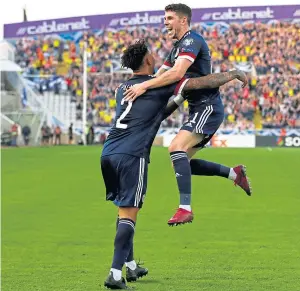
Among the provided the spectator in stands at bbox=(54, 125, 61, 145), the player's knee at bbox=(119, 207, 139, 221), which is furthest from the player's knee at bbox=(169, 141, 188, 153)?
the spectator in stands at bbox=(54, 125, 61, 145)

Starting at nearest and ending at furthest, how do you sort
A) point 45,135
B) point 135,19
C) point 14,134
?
point 14,134, point 45,135, point 135,19

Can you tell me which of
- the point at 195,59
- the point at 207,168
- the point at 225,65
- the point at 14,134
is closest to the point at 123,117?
the point at 195,59

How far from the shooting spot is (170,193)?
62.4 ft

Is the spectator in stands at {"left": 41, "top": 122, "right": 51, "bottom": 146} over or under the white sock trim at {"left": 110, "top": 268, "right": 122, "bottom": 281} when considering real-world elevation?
under

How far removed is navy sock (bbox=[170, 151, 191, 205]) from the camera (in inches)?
320

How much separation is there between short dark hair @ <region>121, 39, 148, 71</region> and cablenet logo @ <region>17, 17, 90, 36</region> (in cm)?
5245

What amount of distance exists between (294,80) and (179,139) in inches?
1714

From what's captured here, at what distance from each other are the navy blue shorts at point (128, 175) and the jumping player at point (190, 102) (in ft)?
1.38

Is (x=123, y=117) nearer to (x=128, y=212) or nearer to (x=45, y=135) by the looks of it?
(x=128, y=212)

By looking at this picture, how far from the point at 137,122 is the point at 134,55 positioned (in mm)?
602

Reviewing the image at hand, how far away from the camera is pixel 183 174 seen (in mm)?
8250

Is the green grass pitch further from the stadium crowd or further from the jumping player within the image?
the stadium crowd

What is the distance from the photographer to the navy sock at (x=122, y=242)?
7520mm

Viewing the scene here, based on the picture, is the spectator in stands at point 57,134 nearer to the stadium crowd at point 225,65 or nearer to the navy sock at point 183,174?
the stadium crowd at point 225,65
